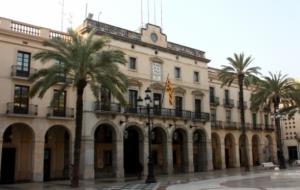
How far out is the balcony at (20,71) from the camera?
107 ft

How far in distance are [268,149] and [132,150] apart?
28.0m

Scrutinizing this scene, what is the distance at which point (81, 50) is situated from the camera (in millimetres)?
27984

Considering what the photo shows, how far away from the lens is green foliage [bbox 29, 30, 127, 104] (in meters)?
27.7

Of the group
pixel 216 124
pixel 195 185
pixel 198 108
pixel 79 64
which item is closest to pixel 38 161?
pixel 79 64

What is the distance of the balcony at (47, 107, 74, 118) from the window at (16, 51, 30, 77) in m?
3.66

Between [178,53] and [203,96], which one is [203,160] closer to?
[203,96]

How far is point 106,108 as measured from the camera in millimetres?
37344

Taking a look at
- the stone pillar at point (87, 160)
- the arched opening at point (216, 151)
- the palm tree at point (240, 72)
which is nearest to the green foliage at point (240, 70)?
the palm tree at point (240, 72)

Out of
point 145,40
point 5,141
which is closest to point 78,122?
point 5,141

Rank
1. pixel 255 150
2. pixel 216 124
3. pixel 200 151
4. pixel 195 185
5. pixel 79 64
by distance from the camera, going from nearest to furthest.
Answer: pixel 195 185 < pixel 79 64 < pixel 200 151 < pixel 216 124 < pixel 255 150

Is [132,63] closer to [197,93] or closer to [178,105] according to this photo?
[178,105]

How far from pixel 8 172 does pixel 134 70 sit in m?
15.3

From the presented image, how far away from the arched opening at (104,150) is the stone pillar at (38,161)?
685 cm

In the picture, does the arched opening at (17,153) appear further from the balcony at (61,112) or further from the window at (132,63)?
the window at (132,63)
